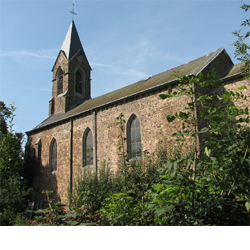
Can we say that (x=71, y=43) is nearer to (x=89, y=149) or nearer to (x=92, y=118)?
(x=92, y=118)

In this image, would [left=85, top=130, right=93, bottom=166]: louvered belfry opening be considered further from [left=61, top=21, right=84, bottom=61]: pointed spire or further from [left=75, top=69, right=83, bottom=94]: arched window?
[left=61, top=21, right=84, bottom=61]: pointed spire

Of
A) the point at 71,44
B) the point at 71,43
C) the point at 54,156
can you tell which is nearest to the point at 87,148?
the point at 54,156

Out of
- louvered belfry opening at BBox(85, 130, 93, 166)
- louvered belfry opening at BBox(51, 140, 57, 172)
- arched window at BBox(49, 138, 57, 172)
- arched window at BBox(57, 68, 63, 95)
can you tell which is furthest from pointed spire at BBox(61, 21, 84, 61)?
louvered belfry opening at BBox(85, 130, 93, 166)

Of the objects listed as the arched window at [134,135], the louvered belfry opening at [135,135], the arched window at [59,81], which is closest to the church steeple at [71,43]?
the arched window at [59,81]

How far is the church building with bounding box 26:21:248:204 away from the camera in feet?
42.2

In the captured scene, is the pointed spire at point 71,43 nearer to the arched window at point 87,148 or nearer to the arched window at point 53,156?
the arched window at point 53,156

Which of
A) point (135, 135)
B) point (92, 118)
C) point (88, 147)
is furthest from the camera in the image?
point (88, 147)

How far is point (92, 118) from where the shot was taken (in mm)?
17000

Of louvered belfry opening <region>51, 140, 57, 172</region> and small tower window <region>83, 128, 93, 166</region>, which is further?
louvered belfry opening <region>51, 140, 57, 172</region>

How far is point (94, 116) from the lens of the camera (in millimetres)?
16656

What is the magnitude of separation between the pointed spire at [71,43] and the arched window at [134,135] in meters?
15.2

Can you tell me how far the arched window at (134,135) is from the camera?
543 inches

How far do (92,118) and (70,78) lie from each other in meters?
10.2

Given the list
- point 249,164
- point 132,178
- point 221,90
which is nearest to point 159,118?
point 221,90
